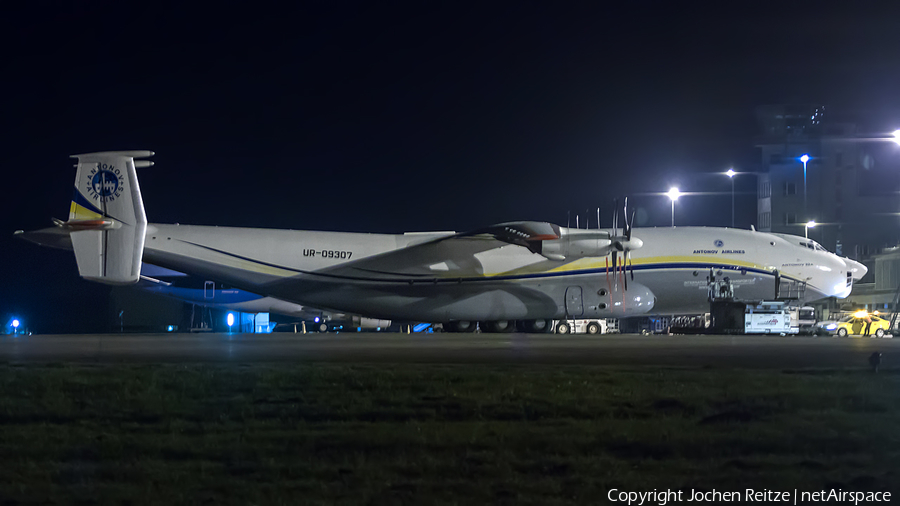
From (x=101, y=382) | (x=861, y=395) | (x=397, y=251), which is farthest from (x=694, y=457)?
(x=397, y=251)

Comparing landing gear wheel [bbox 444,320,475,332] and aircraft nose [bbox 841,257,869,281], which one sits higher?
aircraft nose [bbox 841,257,869,281]

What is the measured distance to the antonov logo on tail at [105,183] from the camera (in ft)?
94.7

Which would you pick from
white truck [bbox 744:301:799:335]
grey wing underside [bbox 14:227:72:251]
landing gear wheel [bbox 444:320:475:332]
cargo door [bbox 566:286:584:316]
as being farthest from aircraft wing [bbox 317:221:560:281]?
grey wing underside [bbox 14:227:72:251]

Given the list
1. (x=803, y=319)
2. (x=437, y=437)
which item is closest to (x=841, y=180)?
(x=803, y=319)

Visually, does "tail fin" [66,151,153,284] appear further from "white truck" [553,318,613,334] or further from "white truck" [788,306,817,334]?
"white truck" [788,306,817,334]

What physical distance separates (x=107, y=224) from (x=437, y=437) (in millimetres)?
23091

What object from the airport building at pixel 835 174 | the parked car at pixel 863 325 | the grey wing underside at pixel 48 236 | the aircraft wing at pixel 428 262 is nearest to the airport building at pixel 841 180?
the airport building at pixel 835 174

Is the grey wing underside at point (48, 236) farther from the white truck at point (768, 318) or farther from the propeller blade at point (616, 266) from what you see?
the white truck at point (768, 318)

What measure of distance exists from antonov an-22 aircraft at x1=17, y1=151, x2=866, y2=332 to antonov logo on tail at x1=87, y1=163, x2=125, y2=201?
7.90m

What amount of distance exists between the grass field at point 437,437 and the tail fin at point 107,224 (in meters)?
14.2

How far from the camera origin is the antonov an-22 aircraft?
1468 inches

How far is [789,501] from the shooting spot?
648 centimetres

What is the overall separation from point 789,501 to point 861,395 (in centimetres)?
700

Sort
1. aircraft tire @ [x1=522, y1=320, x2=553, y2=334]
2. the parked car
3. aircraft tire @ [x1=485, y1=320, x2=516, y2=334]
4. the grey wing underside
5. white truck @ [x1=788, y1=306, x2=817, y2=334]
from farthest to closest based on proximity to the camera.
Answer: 1. the parked car
2. aircraft tire @ [x1=522, y1=320, x2=553, y2=334]
3. aircraft tire @ [x1=485, y1=320, x2=516, y2=334]
4. white truck @ [x1=788, y1=306, x2=817, y2=334]
5. the grey wing underside
